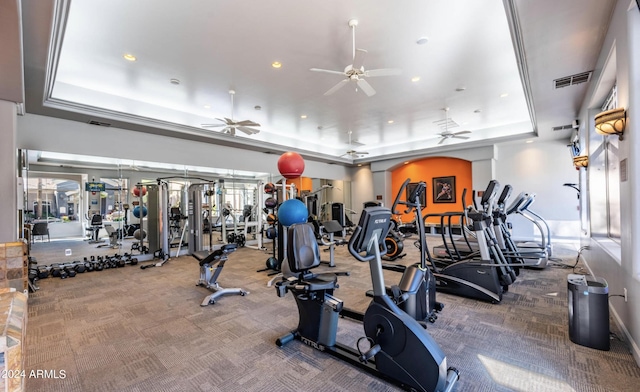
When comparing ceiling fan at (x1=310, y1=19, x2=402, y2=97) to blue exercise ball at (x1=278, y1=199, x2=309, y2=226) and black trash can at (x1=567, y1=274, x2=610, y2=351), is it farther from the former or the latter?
black trash can at (x1=567, y1=274, x2=610, y2=351)

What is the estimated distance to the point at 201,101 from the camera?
625 cm

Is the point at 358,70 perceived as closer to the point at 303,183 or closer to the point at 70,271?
the point at 70,271

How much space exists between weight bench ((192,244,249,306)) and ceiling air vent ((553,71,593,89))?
18.4 feet

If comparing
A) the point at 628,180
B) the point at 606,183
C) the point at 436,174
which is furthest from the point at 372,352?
the point at 436,174

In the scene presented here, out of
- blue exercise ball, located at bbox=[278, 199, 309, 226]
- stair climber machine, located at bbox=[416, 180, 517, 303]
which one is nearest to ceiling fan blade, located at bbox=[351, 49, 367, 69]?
blue exercise ball, located at bbox=[278, 199, 309, 226]

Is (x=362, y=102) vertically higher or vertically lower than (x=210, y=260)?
higher

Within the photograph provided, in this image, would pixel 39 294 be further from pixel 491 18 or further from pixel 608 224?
pixel 608 224

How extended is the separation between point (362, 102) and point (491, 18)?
3.20m

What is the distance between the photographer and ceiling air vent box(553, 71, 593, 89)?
428cm

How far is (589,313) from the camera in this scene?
8.25 ft

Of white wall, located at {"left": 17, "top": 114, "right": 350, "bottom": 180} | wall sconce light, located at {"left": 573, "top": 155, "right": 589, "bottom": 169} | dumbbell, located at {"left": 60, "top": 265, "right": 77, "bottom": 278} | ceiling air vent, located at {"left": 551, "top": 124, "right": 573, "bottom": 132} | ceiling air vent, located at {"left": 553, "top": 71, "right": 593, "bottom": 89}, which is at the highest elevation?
ceiling air vent, located at {"left": 553, "top": 71, "right": 593, "bottom": 89}

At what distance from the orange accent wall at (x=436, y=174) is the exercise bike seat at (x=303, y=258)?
313 inches

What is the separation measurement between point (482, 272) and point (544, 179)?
7376mm

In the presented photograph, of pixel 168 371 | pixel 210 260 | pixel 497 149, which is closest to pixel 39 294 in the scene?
pixel 210 260
